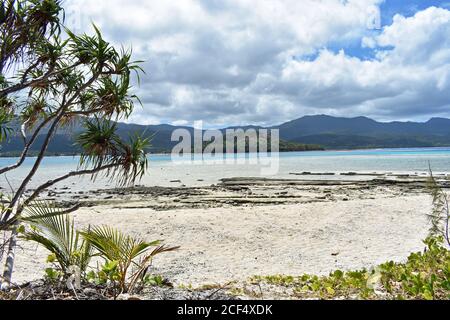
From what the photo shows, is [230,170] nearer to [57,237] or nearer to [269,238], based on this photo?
[269,238]

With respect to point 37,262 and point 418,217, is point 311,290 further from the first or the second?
point 418,217

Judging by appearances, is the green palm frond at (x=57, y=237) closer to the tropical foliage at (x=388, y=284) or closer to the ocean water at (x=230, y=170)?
the tropical foliage at (x=388, y=284)

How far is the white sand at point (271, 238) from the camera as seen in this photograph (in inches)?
314

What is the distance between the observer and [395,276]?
3.73 m

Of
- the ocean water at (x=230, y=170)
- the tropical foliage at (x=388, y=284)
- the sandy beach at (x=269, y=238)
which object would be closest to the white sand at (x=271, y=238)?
the sandy beach at (x=269, y=238)

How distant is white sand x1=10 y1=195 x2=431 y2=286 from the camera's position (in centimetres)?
798

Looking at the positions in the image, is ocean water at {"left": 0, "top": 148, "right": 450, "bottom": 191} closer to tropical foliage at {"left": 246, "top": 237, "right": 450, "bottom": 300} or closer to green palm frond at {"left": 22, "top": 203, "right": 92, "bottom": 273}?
green palm frond at {"left": 22, "top": 203, "right": 92, "bottom": 273}

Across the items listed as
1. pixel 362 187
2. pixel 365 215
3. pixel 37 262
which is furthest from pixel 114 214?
pixel 362 187

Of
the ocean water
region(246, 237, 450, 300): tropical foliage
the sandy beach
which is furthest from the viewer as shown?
the ocean water

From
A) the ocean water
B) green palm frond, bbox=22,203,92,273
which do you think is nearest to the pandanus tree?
green palm frond, bbox=22,203,92,273

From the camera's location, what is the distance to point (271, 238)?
10.8 metres

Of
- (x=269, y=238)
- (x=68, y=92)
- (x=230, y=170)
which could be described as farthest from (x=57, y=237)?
(x=230, y=170)

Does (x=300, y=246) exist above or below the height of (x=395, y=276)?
below
